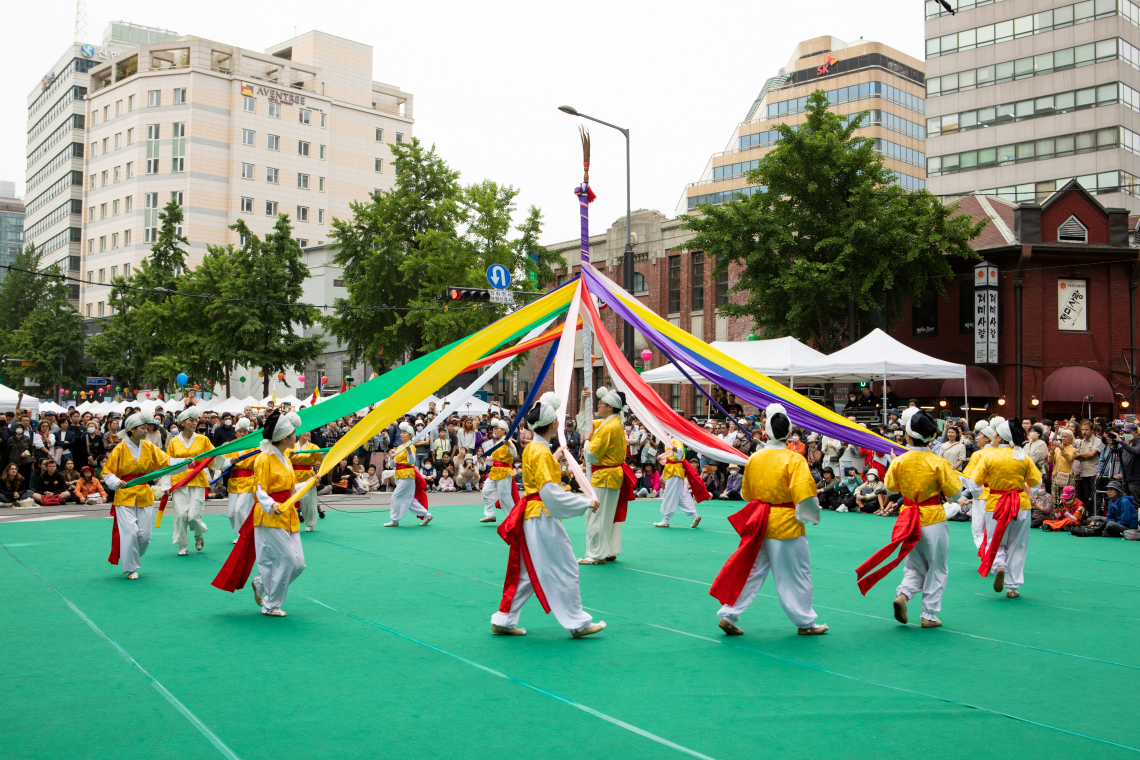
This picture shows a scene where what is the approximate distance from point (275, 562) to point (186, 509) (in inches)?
160

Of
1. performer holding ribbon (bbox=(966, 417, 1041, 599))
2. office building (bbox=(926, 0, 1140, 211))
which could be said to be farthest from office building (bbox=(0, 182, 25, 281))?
performer holding ribbon (bbox=(966, 417, 1041, 599))

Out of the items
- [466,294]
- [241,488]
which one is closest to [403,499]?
[241,488]

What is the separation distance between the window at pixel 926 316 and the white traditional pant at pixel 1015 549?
21.5m

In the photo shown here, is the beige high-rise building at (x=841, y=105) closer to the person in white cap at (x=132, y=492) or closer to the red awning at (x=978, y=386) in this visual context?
the red awning at (x=978, y=386)

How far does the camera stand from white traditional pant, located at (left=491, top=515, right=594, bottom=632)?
6.81 meters

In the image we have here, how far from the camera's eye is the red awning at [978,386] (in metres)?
27.0

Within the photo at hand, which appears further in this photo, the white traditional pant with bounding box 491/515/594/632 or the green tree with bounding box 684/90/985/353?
the green tree with bounding box 684/90/985/353

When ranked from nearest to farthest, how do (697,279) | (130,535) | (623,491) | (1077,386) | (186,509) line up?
(130,535) < (623,491) < (186,509) < (1077,386) < (697,279)

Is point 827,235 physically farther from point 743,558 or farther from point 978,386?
point 743,558

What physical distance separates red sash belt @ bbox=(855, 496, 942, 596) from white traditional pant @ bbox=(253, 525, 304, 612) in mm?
4727

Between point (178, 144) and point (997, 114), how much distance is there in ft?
157

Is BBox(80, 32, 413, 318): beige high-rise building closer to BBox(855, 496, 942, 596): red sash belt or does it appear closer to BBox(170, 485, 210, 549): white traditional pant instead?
BBox(170, 485, 210, 549): white traditional pant

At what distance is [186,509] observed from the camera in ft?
35.7

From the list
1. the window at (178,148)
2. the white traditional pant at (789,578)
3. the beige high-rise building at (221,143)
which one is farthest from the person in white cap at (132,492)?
the window at (178,148)
